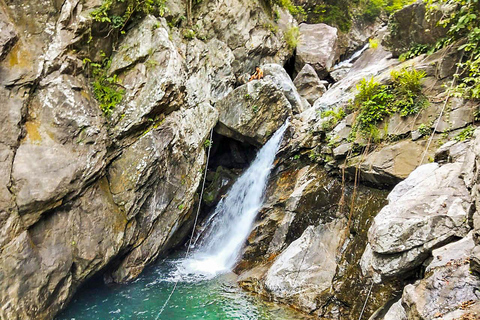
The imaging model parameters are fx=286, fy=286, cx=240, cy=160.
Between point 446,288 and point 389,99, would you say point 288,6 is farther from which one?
point 446,288

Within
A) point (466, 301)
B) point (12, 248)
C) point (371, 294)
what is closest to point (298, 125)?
point (371, 294)

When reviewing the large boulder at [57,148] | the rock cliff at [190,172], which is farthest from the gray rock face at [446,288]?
the large boulder at [57,148]

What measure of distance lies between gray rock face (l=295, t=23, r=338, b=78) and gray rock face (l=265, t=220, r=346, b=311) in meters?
11.7

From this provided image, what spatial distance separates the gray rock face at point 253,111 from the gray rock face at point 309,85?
11.2 ft

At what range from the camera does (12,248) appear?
234 inches

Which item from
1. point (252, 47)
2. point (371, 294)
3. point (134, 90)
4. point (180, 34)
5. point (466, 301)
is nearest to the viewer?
point (466, 301)

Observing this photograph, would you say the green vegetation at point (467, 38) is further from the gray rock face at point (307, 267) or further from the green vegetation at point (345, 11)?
the green vegetation at point (345, 11)

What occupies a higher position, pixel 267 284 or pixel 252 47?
pixel 252 47

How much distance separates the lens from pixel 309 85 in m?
14.9

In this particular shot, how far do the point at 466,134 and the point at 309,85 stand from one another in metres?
9.26

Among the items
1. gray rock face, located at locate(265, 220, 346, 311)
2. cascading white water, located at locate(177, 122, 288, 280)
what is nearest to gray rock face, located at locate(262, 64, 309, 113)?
cascading white water, located at locate(177, 122, 288, 280)

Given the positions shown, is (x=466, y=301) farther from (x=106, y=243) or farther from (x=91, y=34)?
(x=91, y=34)

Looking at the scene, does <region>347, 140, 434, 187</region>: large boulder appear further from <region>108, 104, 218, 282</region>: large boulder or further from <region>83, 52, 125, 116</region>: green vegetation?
<region>83, 52, 125, 116</region>: green vegetation

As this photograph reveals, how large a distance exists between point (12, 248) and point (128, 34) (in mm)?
6468
